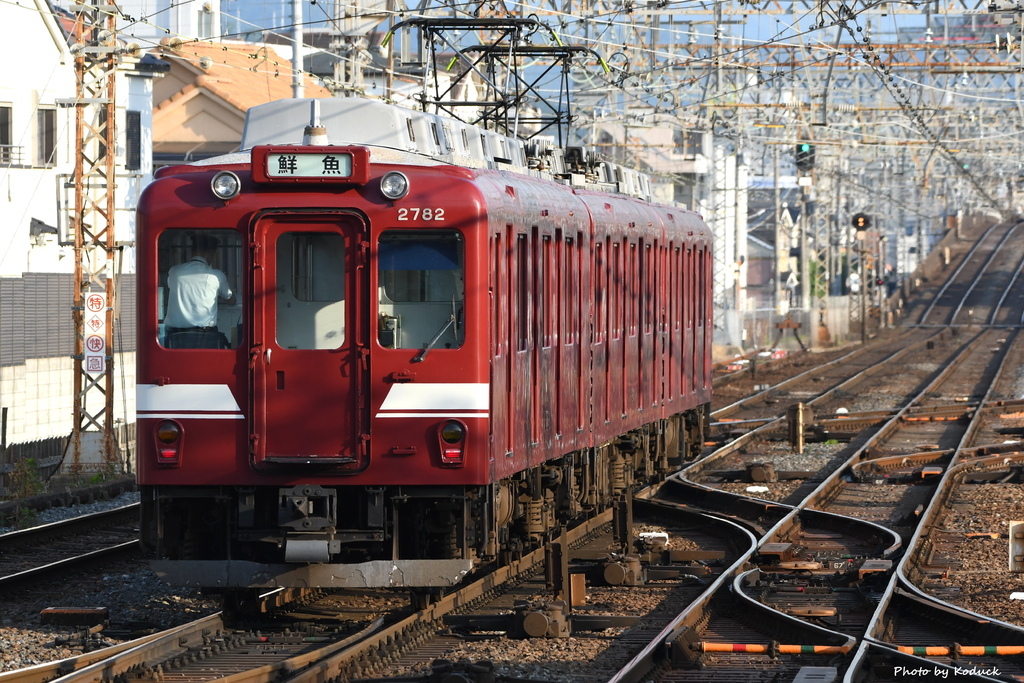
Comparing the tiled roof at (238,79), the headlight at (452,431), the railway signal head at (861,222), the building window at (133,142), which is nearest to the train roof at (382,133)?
the headlight at (452,431)

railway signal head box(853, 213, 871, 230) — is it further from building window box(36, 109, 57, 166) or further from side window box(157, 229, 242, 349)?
side window box(157, 229, 242, 349)

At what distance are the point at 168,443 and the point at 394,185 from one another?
2.04 metres

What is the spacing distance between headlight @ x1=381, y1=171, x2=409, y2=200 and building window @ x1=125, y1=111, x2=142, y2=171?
22504 millimetres

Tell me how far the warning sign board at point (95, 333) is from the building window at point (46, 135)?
416 inches

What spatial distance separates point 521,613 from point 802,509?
22.9 ft

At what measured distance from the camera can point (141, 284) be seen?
10.1m

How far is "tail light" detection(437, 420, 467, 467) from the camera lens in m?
9.88

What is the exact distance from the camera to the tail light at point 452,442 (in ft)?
32.4

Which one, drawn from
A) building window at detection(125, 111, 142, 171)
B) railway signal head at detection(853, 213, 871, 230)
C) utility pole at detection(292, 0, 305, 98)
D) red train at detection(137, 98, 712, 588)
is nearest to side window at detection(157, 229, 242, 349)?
red train at detection(137, 98, 712, 588)

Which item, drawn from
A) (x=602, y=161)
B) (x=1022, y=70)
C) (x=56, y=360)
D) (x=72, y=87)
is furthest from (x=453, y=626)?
(x=72, y=87)

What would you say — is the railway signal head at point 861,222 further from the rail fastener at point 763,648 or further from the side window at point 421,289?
the side window at point 421,289

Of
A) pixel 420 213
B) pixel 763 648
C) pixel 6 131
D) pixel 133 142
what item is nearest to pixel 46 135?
pixel 6 131

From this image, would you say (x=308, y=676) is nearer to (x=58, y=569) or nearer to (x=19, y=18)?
(x=58, y=569)

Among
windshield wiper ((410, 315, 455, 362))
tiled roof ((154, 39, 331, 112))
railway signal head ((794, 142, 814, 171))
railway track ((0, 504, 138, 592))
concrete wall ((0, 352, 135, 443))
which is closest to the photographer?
windshield wiper ((410, 315, 455, 362))
